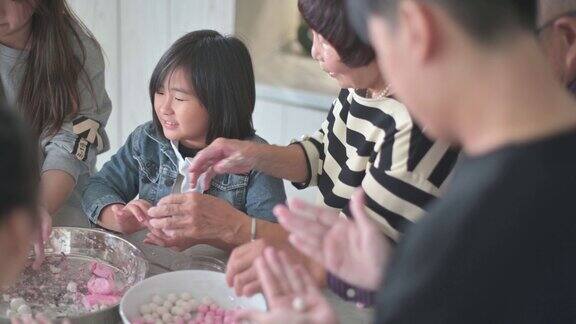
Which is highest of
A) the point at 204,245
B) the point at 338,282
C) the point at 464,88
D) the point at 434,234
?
the point at 464,88

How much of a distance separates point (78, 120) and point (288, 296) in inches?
39.1

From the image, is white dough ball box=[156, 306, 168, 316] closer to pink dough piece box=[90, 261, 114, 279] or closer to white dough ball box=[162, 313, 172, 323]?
white dough ball box=[162, 313, 172, 323]

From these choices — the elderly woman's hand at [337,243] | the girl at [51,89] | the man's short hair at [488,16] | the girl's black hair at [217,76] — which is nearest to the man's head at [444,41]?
the man's short hair at [488,16]

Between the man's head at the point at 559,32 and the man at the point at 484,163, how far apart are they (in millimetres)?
293

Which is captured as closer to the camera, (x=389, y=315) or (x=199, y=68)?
(x=389, y=315)

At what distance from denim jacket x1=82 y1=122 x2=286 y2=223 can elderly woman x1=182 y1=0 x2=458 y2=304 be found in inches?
2.7

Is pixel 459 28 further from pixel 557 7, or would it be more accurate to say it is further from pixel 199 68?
pixel 199 68

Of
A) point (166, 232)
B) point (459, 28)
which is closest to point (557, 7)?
point (459, 28)

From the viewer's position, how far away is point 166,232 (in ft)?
4.07

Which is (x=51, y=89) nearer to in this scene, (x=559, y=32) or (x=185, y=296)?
(x=185, y=296)

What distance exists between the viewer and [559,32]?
915 mm

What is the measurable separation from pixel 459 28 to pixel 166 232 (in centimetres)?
81

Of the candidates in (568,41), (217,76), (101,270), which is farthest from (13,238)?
(217,76)

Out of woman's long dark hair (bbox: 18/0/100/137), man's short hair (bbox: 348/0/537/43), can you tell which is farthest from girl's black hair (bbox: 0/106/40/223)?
woman's long dark hair (bbox: 18/0/100/137)
